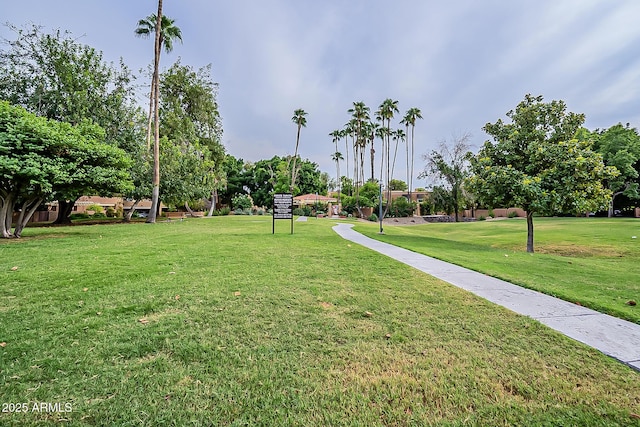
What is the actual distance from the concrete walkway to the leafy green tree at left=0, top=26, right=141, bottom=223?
2069cm

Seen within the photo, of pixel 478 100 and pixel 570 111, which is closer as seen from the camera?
pixel 570 111

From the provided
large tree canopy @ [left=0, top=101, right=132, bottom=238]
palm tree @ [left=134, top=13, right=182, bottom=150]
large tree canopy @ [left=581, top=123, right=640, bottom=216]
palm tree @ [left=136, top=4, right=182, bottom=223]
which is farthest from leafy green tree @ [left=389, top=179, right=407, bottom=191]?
large tree canopy @ [left=0, top=101, right=132, bottom=238]

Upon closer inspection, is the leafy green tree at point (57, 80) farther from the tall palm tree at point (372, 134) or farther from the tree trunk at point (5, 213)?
the tall palm tree at point (372, 134)

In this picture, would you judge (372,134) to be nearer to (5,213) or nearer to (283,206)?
(283,206)

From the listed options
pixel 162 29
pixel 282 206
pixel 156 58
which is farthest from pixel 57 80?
pixel 282 206

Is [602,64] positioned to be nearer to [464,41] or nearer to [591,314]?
[464,41]

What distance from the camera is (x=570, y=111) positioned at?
440 inches

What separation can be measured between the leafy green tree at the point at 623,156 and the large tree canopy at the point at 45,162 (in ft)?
127

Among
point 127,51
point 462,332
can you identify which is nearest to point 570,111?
point 462,332

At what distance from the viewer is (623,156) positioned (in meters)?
28.2

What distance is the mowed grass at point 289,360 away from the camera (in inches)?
A: 72.3

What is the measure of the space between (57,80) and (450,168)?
37.0 metres

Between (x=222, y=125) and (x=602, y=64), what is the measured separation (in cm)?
3309

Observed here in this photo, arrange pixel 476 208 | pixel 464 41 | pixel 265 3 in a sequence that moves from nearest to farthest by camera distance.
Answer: pixel 265 3 < pixel 464 41 < pixel 476 208
